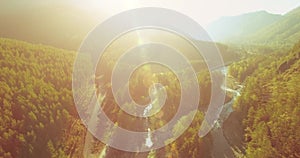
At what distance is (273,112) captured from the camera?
100438mm

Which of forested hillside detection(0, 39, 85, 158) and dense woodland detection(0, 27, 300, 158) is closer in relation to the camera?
dense woodland detection(0, 27, 300, 158)

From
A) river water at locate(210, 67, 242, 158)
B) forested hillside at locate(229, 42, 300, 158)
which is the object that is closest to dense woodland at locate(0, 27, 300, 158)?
forested hillside at locate(229, 42, 300, 158)

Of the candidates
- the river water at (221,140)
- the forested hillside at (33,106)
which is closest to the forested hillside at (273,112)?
the river water at (221,140)

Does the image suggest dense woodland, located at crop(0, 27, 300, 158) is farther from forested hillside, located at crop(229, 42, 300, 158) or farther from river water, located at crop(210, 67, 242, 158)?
river water, located at crop(210, 67, 242, 158)

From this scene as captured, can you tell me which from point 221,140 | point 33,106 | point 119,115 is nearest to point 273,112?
point 221,140

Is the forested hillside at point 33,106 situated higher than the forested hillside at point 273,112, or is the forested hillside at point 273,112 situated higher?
the forested hillside at point 33,106

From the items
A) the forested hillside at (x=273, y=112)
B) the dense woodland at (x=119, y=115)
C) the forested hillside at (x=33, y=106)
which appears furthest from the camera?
the forested hillside at (x=33, y=106)

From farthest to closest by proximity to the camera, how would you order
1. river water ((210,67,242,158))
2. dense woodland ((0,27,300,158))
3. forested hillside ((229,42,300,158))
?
river water ((210,67,242,158))
dense woodland ((0,27,300,158))
forested hillside ((229,42,300,158))

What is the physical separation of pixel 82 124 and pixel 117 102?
830 inches

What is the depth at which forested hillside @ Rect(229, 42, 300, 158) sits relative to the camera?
84.3 meters

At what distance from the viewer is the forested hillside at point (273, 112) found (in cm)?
8434

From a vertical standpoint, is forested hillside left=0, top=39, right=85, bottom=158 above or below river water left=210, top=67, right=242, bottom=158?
above

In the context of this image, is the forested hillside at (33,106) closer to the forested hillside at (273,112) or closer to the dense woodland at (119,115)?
the dense woodland at (119,115)

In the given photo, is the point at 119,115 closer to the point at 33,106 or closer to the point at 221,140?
the point at 33,106
